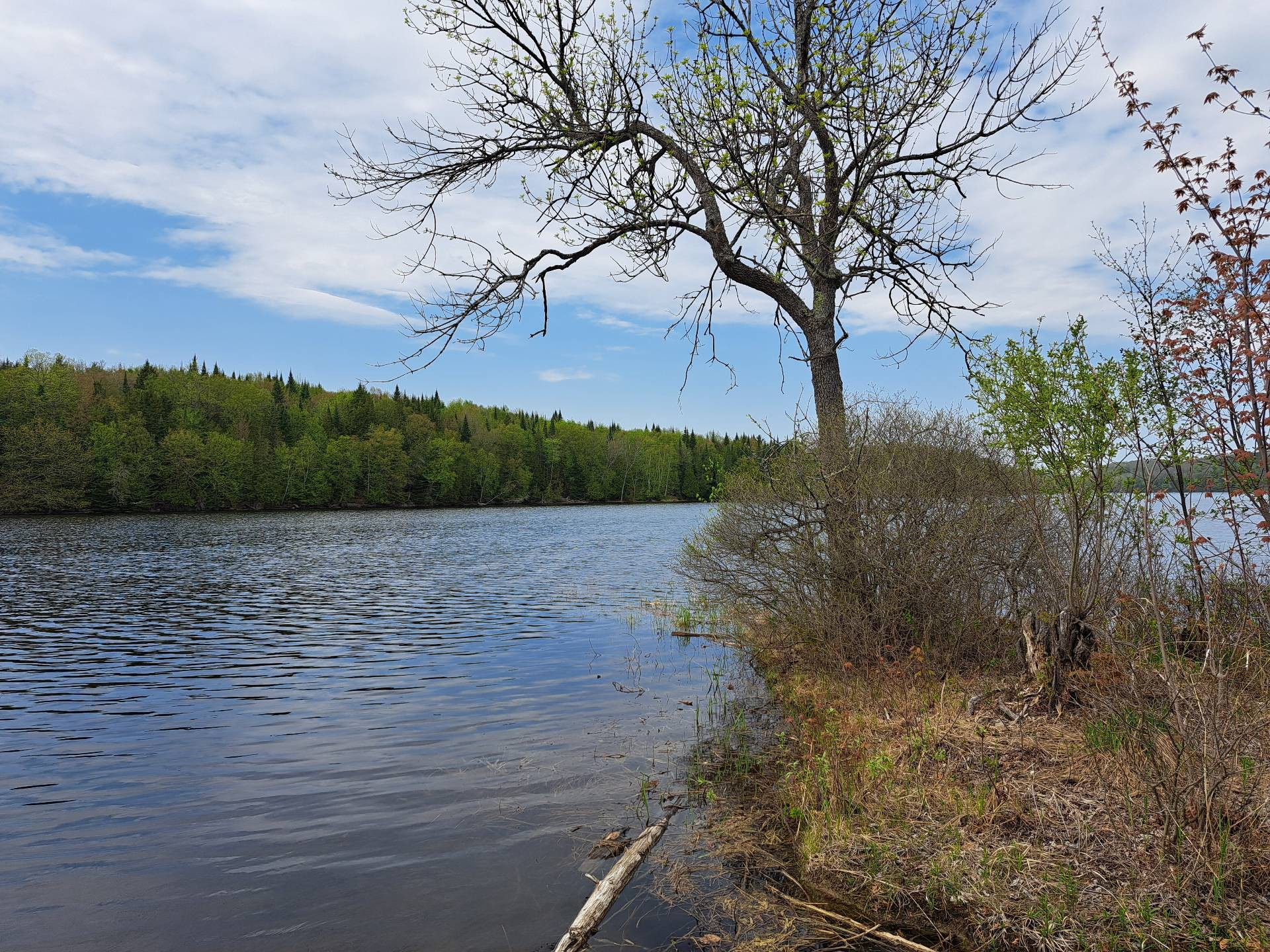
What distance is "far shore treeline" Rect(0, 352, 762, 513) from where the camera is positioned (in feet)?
262

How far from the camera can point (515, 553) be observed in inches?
1598

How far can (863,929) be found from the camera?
503 cm

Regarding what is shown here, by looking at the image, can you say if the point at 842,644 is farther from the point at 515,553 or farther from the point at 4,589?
the point at 515,553

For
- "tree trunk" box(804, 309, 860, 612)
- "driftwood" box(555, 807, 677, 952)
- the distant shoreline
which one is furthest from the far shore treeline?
"driftwood" box(555, 807, 677, 952)

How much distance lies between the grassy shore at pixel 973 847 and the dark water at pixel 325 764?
1.08m

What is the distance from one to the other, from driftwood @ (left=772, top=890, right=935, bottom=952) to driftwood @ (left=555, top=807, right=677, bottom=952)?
4.01 ft

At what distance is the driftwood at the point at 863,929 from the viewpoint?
4.78 metres

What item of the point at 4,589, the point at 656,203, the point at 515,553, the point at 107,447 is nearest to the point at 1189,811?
the point at 656,203

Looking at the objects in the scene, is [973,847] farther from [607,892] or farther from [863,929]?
[607,892]

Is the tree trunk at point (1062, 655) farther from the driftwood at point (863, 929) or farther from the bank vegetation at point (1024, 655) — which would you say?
the driftwood at point (863, 929)

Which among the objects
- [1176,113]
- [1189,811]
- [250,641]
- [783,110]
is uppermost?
[783,110]

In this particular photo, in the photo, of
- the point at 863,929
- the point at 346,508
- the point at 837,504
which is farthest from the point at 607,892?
the point at 346,508

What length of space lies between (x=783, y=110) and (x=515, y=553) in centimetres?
3334

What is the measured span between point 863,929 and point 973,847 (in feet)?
3.35
